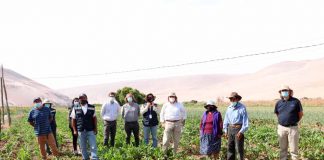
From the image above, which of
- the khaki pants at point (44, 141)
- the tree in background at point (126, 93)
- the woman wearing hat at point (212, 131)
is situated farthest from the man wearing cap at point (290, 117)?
the tree in background at point (126, 93)

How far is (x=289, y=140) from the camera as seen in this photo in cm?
1073

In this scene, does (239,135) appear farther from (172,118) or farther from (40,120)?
(40,120)

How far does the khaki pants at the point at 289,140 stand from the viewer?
1066 cm

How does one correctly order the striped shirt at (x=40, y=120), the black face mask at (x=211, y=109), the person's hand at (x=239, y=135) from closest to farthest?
the person's hand at (x=239, y=135) < the black face mask at (x=211, y=109) < the striped shirt at (x=40, y=120)

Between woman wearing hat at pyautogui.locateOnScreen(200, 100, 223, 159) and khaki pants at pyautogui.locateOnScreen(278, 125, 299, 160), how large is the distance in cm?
155

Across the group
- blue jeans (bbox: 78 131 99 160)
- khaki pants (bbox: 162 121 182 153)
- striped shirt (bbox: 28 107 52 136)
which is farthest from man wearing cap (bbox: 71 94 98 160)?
khaki pants (bbox: 162 121 182 153)

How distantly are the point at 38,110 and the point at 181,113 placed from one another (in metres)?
4.10

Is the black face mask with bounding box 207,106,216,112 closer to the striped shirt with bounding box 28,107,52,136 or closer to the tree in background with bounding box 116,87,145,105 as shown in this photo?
the striped shirt with bounding box 28,107,52,136

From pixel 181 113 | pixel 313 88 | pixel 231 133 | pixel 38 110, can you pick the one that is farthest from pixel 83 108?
pixel 313 88

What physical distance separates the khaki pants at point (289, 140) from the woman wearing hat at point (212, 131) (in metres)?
1.55

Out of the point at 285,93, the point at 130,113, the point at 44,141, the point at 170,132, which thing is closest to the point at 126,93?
the point at 130,113

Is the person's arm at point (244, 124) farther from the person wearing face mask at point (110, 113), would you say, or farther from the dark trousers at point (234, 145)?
the person wearing face mask at point (110, 113)

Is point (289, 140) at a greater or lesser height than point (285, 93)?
lesser

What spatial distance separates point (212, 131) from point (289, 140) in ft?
6.30
